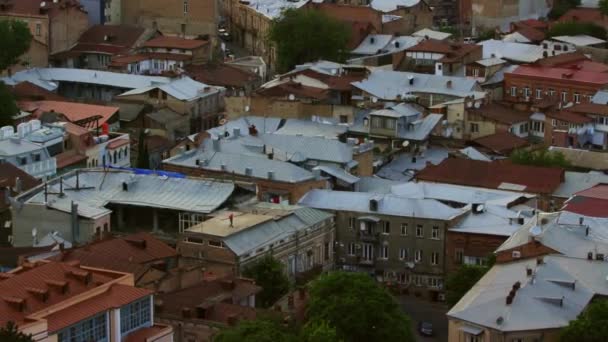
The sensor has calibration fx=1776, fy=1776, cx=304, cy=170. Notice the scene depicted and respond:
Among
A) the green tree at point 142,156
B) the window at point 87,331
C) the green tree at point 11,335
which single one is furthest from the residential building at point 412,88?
the green tree at point 11,335

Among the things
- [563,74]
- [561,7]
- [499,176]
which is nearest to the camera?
[499,176]

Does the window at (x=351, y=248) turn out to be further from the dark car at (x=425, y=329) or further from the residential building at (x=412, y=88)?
the residential building at (x=412, y=88)

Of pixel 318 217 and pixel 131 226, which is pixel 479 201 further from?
pixel 131 226

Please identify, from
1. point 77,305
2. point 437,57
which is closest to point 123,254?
point 77,305

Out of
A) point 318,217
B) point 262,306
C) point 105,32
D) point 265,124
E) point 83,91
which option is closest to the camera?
point 262,306

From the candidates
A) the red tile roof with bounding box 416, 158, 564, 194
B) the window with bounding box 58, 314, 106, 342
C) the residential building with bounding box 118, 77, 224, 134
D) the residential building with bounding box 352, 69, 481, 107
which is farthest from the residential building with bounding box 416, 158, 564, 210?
the window with bounding box 58, 314, 106, 342

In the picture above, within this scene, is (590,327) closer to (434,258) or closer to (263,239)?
(263,239)

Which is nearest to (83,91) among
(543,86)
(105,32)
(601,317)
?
(105,32)
